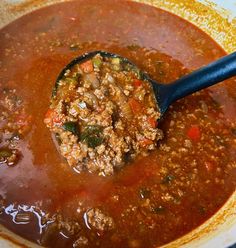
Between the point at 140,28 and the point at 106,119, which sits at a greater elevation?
the point at 140,28

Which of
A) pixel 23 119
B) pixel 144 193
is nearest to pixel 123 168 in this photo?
pixel 144 193

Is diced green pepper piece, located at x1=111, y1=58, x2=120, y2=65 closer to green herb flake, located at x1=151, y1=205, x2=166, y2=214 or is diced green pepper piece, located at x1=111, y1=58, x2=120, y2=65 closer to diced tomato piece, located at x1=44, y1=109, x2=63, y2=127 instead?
diced tomato piece, located at x1=44, y1=109, x2=63, y2=127

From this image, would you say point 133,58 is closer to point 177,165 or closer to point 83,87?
point 83,87

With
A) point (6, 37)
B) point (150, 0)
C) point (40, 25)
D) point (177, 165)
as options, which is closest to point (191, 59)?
point (150, 0)

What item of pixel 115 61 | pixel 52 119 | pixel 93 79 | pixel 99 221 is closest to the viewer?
pixel 99 221

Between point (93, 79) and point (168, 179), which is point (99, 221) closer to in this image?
point (168, 179)

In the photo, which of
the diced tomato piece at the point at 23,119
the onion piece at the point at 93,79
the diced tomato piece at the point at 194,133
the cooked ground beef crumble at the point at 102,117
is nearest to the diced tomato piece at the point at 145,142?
the cooked ground beef crumble at the point at 102,117
